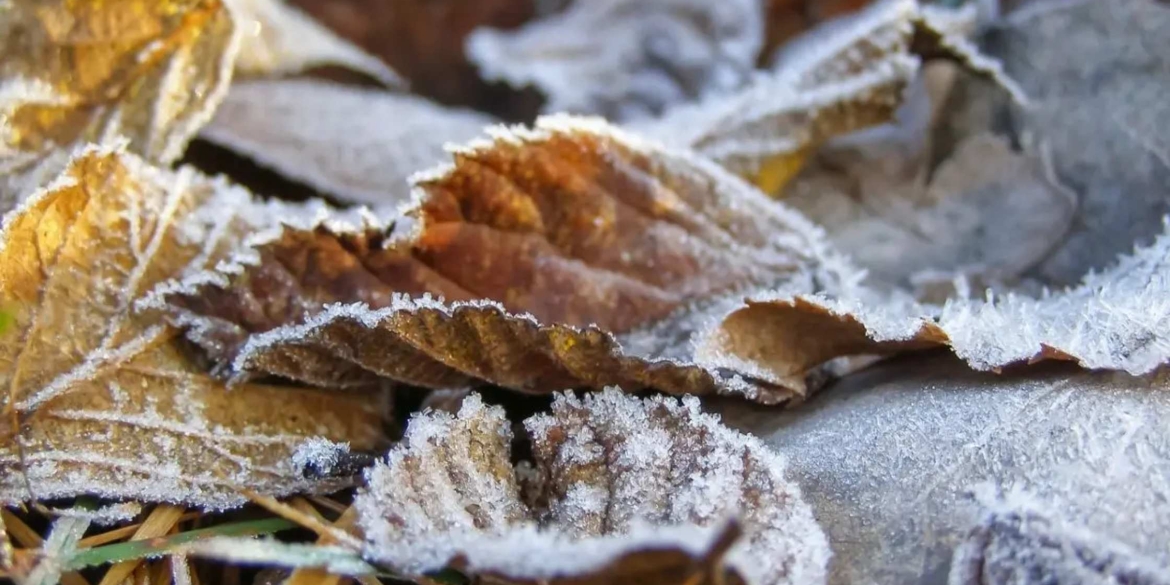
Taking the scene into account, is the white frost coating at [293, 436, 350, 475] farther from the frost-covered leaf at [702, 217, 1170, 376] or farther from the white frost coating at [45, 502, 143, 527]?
the frost-covered leaf at [702, 217, 1170, 376]

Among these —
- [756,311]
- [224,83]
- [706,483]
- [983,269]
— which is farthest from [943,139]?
[224,83]

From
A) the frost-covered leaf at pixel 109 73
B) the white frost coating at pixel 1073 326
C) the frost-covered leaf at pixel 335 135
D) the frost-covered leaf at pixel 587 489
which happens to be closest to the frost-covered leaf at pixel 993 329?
the white frost coating at pixel 1073 326

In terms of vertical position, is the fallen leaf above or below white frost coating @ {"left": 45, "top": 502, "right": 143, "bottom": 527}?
above

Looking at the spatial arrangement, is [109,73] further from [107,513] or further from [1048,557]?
[1048,557]

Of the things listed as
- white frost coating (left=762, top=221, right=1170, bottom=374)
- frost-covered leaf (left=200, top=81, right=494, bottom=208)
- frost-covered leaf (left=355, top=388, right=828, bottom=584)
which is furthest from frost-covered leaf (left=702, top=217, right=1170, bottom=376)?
frost-covered leaf (left=200, top=81, right=494, bottom=208)

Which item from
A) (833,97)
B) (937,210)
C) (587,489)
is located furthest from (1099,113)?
(587,489)

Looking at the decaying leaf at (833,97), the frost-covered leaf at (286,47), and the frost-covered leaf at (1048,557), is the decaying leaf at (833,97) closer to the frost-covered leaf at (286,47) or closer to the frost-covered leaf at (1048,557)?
the frost-covered leaf at (286,47)

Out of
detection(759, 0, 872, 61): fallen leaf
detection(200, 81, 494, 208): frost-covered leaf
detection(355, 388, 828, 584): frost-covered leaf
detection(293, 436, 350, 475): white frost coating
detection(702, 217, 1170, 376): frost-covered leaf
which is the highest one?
detection(759, 0, 872, 61): fallen leaf

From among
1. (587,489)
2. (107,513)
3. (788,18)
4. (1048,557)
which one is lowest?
(107,513)
